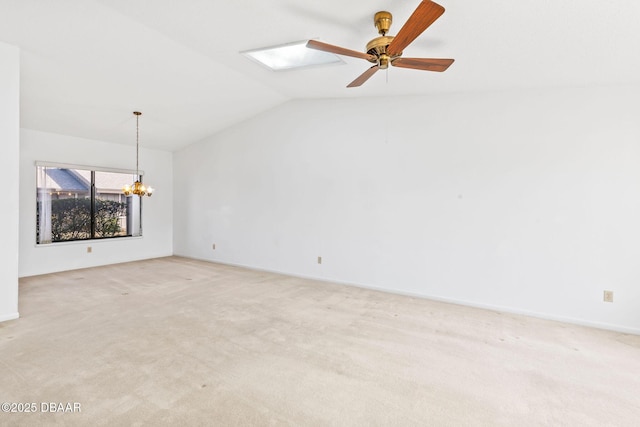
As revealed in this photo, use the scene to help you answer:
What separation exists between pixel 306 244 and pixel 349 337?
2441 mm

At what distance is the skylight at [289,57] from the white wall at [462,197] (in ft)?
4.10

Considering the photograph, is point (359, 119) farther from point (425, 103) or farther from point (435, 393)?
point (435, 393)

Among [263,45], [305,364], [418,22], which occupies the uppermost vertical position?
[263,45]

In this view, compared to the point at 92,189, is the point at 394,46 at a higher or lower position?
higher

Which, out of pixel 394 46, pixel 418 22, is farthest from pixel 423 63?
pixel 418 22

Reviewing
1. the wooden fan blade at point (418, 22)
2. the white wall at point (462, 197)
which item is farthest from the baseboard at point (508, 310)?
the wooden fan blade at point (418, 22)

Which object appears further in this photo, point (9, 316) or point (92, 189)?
point (92, 189)

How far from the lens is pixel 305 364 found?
8.09 feet

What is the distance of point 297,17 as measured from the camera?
263cm

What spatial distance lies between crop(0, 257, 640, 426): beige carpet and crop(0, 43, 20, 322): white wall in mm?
351

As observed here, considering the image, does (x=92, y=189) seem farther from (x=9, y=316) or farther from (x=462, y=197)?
(x=462, y=197)

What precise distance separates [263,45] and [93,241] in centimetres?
531

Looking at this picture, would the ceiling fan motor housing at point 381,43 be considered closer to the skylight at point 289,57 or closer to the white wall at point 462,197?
the skylight at point 289,57

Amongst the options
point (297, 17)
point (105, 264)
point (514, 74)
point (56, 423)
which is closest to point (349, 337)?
point (56, 423)
